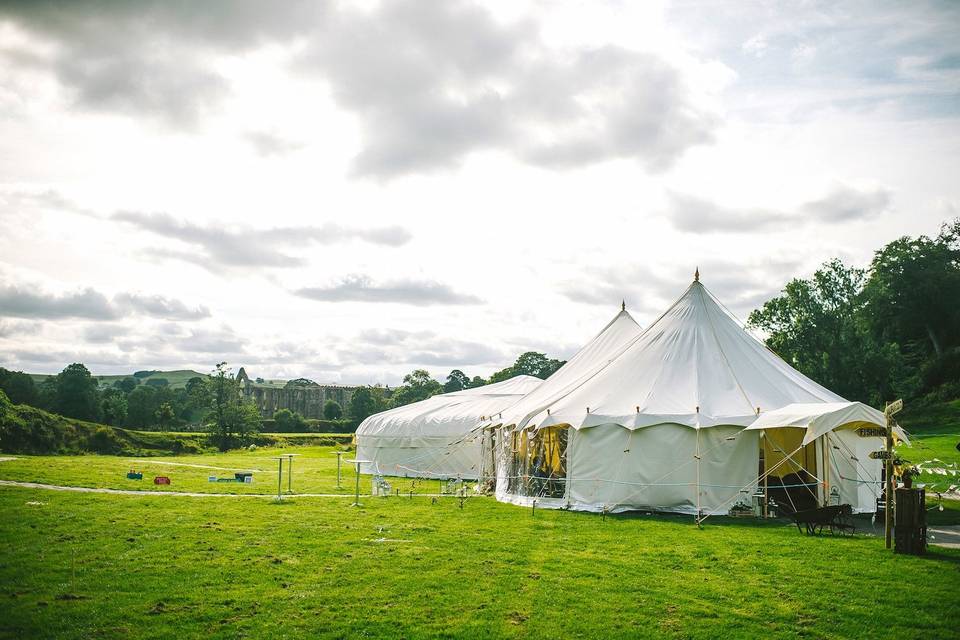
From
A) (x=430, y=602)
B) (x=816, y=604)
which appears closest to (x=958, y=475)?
(x=816, y=604)

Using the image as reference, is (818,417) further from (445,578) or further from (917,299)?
(917,299)

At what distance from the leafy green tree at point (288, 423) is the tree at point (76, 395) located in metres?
16.0

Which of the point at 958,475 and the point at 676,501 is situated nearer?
the point at 676,501

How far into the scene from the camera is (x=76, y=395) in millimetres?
53594

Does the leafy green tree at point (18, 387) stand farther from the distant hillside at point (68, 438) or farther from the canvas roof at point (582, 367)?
the canvas roof at point (582, 367)

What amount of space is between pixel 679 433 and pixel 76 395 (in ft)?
171

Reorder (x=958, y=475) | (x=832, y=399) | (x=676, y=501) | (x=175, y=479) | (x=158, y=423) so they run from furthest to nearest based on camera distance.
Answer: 1. (x=158, y=423)
2. (x=175, y=479)
3. (x=958, y=475)
4. (x=832, y=399)
5. (x=676, y=501)

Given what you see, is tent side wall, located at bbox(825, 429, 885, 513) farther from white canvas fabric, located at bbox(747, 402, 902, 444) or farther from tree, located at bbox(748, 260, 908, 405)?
tree, located at bbox(748, 260, 908, 405)

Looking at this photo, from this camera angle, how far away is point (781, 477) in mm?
16297

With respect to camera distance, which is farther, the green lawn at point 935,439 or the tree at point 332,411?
the tree at point 332,411

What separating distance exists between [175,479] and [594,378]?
1422 centimetres

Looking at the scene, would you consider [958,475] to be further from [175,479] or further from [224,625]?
[175,479]

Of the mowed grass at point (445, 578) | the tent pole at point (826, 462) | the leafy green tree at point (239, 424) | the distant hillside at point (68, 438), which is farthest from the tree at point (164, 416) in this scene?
the tent pole at point (826, 462)

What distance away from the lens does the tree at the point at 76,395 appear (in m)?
53.1
